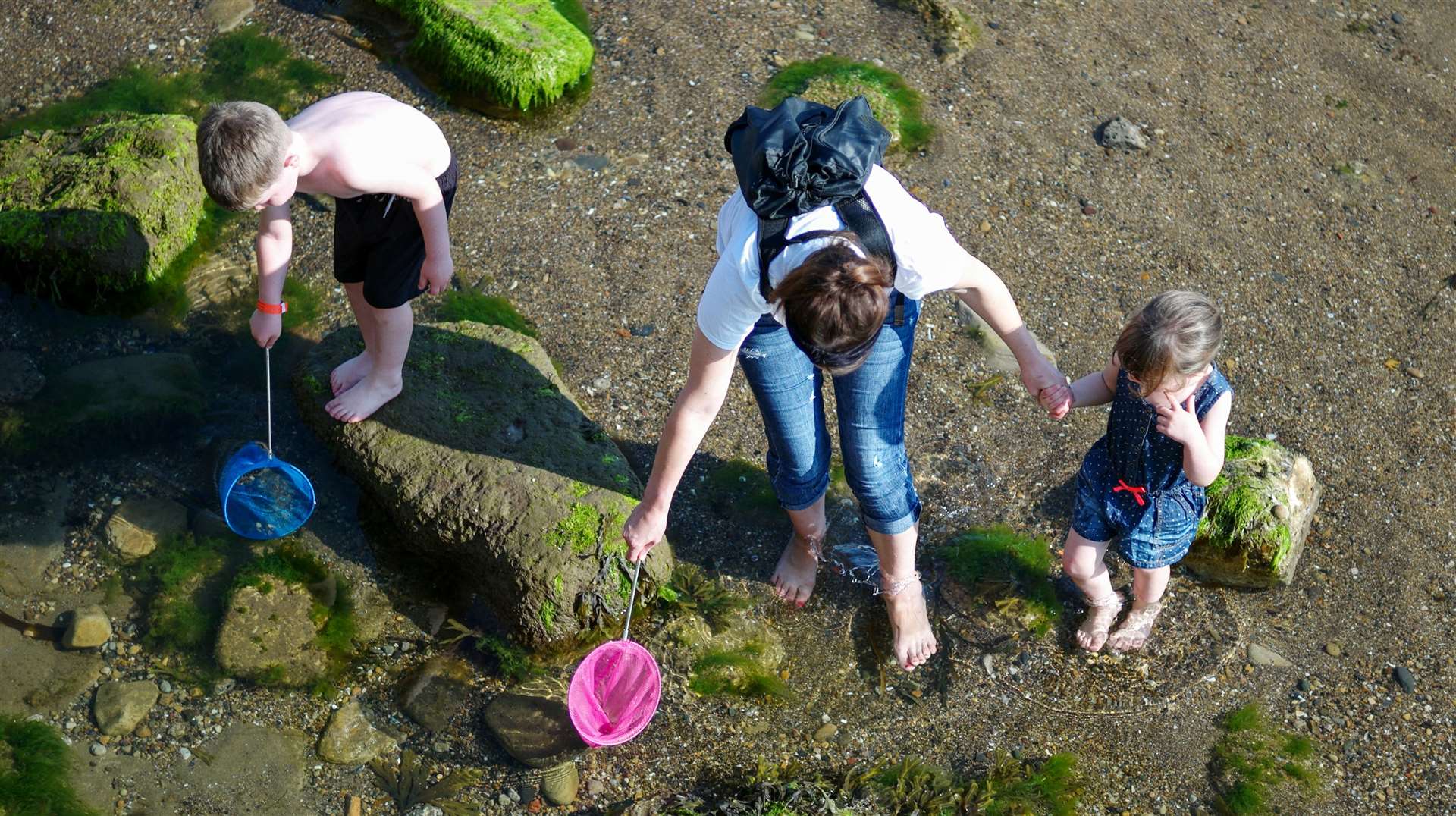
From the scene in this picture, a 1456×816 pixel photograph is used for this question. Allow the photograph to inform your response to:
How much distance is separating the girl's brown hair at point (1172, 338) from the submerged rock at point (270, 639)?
2.78 metres

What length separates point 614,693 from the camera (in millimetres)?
3662

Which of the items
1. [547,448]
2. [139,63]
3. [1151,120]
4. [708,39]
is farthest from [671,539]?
[139,63]

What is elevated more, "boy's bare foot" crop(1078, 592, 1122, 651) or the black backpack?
the black backpack

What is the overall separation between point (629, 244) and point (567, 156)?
0.67m

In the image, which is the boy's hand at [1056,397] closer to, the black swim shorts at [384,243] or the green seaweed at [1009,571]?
the green seaweed at [1009,571]

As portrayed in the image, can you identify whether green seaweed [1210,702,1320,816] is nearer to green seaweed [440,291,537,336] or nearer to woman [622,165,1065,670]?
woman [622,165,1065,670]

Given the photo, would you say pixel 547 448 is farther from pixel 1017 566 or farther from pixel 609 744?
pixel 1017 566

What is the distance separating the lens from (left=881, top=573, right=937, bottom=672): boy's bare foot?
12.3ft

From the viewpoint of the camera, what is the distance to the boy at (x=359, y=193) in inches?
119

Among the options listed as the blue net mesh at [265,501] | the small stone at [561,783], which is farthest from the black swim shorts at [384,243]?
the small stone at [561,783]

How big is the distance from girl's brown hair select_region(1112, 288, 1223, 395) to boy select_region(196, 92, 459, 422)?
6.89ft

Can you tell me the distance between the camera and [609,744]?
3506 millimetres

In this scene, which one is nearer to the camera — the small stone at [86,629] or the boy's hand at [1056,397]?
the boy's hand at [1056,397]

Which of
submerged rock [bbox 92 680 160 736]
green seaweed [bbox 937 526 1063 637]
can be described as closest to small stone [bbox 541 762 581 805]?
submerged rock [bbox 92 680 160 736]
